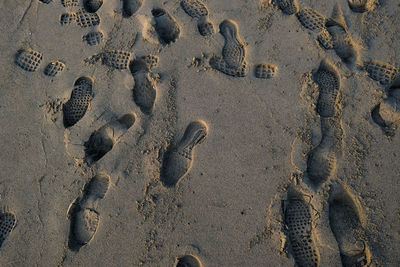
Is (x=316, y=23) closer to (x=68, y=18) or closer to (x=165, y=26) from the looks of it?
(x=165, y=26)

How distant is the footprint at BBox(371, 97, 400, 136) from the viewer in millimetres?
2582

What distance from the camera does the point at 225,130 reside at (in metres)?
2.59

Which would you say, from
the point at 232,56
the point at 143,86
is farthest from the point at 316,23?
the point at 143,86

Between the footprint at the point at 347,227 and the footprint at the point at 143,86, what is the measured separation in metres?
1.70

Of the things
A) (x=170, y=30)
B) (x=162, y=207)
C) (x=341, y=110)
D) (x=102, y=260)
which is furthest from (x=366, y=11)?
(x=102, y=260)

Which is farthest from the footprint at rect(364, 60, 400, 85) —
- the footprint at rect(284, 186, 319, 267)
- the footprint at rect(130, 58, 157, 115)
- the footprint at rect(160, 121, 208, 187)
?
the footprint at rect(130, 58, 157, 115)

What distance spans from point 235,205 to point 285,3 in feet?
6.09

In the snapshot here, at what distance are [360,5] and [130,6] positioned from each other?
6.90 ft

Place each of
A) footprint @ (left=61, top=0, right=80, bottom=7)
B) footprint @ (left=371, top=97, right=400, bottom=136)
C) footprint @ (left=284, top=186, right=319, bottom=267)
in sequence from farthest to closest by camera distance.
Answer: footprint @ (left=61, top=0, right=80, bottom=7) < footprint @ (left=371, top=97, right=400, bottom=136) < footprint @ (left=284, top=186, right=319, bottom=267)

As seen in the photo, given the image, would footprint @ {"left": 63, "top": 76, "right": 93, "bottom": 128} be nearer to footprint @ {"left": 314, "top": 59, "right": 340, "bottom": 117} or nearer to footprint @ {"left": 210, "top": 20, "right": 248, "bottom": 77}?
footprint @ {"left": 210, "top": 20, "right": 248, "bottom": 77}

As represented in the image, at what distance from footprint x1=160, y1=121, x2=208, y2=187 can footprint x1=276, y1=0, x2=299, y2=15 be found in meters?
1.32

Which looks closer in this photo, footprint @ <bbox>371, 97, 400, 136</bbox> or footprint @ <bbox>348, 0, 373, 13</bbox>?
footprint @ <bbox>371, 97, 400, 136</bbox>

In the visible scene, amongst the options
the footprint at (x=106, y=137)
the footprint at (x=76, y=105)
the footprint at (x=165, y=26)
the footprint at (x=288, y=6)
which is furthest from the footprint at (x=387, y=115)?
the footprint at (x=76, y=105)

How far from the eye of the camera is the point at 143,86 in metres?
2.67
